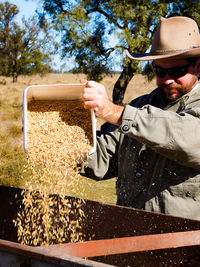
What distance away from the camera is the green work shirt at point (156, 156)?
7.28 feet

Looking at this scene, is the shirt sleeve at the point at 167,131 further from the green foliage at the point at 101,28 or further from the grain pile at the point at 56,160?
the green foliage at the point at 101,28

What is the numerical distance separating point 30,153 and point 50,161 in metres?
0.16

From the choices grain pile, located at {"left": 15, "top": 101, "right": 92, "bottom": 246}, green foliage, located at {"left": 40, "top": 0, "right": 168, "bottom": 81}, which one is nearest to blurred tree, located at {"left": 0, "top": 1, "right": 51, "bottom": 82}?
green foliage, located at {"left": 40, "top": 0, "right": 168, "bottom": 81}

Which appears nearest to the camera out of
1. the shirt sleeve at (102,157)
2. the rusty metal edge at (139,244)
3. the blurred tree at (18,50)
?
the rusty metal edge at (139,244)

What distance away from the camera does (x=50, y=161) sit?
8.85ft

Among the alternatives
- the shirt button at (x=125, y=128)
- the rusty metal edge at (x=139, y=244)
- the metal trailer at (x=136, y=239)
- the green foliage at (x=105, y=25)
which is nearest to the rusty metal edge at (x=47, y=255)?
the metal trailer at (x=136, y=239)

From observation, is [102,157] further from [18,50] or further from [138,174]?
[18,50]

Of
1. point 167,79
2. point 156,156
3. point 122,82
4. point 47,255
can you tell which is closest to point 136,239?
point 156,156

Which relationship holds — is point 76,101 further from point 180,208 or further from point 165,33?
point 180,208

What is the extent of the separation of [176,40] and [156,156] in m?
0.88

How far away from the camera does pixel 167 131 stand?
221cm

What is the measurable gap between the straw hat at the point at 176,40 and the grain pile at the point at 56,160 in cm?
74

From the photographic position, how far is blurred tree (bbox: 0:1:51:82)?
38688mm

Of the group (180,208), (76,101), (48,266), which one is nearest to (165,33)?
(76,101)
